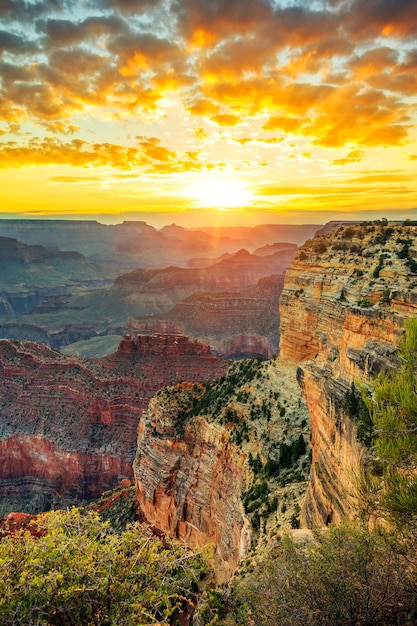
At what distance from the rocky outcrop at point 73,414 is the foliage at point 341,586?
Result: 41042 millimetres

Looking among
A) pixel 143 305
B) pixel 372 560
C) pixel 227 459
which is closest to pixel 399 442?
pixel 372 560

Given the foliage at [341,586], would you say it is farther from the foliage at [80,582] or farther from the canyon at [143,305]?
the canyon at [143,305]

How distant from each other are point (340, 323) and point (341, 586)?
13914mm

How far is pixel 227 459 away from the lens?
79.9 ft

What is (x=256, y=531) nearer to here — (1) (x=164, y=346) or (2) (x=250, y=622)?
(2) (x=250, y=622)

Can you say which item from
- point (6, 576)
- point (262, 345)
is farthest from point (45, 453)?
point (262, 345)

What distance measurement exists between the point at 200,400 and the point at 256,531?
47.2 ft

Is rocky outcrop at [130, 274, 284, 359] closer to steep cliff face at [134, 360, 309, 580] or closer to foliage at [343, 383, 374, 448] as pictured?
steep cliff face at [134, 360, 309, 580]

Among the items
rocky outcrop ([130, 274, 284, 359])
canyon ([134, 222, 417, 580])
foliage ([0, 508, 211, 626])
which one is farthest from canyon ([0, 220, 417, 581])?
rocky outcrop ([130, 274, 284, 359])

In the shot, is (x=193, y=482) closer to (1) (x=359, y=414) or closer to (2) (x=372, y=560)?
(1) (x=359, y=414)

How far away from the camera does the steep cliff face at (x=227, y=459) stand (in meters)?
19.4

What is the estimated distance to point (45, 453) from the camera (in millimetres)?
49656

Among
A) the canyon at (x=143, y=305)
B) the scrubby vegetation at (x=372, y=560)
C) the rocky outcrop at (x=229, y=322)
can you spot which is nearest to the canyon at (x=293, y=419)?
the scrubby vegetation at (x=372, y=560)

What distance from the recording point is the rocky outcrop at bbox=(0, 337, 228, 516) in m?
47.9
